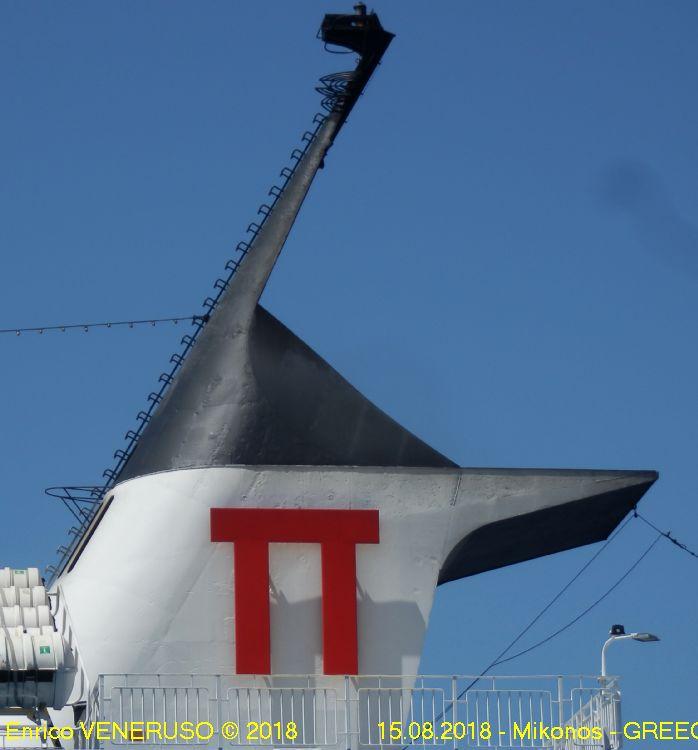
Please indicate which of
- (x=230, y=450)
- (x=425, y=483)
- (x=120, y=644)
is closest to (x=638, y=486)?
(x=425, y=483)

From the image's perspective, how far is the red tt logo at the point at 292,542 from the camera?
105 ft

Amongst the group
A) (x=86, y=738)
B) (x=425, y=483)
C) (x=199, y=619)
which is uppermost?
(x=425, y=483)

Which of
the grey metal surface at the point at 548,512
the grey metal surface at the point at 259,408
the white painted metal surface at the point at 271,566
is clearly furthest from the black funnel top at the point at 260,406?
the grey metal surface at the point at 548,512

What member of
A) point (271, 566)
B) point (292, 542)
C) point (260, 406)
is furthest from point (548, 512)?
point (260, 406)

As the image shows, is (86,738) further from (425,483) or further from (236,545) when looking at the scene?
(425,483)

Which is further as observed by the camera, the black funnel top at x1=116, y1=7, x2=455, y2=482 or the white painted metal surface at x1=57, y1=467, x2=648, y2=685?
the black funnel top at x1=116, y1=7, x2=455, y2=482

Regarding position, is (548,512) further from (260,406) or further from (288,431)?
(260,406)

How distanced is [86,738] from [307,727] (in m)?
3.50

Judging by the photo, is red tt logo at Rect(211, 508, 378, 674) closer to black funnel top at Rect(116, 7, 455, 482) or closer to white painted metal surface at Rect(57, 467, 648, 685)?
white painted metal surface at Rect(57, 467, 648, 685)

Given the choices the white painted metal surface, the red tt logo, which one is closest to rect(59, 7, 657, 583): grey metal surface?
the white painted metal surface

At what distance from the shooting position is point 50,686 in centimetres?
3084

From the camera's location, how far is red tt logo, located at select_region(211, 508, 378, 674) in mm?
31906

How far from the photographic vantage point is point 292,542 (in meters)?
32.5

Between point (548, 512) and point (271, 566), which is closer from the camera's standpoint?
point (271, 566)
